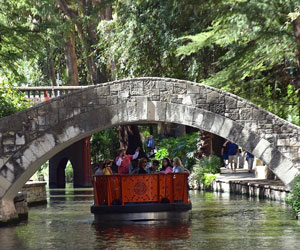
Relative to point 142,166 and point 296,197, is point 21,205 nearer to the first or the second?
point 142,166

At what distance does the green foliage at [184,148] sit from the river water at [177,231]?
41.6 feet

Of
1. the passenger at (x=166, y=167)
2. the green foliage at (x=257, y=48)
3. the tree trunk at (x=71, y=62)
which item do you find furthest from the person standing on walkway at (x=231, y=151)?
the passenger at (x=166, y=167)

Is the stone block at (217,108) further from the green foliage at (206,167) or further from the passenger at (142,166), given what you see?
the green foliage at (206,167)

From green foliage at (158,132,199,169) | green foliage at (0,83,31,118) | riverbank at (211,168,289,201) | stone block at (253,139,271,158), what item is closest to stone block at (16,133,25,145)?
stone block at (253,139,271,158)

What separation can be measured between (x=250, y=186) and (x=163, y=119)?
10162 mm

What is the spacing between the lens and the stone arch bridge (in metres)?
20.5

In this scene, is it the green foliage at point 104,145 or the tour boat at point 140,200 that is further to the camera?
the green foliage at point 104,145

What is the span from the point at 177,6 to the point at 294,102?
5.24 m

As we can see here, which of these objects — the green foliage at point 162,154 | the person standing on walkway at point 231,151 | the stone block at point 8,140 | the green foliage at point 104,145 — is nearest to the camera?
the stone block at point 8,140

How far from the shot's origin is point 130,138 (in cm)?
4347

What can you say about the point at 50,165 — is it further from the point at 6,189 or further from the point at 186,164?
the point at 6,189

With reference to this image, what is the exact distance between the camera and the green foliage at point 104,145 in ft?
155

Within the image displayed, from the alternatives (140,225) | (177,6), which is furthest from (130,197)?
(177,6)

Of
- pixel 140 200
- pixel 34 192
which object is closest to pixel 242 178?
pixel 34 192
